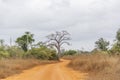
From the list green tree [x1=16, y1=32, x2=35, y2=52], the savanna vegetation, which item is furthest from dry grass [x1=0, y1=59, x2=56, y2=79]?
green tree [x1=16, y1=32, x2=35, y2=52]

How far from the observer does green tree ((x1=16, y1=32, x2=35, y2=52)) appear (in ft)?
287

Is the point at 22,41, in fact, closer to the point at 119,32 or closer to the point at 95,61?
the point at 119,32

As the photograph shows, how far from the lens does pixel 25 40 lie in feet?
294

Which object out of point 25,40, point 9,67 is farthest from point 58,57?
point 9,67

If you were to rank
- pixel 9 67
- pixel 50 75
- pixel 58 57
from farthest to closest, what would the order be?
pixel 58 57, pixel 9 67, pixel 50 75

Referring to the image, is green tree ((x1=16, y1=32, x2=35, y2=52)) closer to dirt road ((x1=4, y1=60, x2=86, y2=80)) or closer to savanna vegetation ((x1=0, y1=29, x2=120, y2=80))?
savanna vegetation ((x1=0, y1=29, x2=120, y2=80))

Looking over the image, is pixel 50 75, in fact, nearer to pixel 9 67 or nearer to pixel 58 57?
pixel 9 67

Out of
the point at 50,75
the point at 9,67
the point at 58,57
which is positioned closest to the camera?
the point at 50,75

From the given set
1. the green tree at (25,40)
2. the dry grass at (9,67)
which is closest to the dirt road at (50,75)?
the dry grass at (9,67)

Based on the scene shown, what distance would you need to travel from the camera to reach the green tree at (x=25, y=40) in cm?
8738

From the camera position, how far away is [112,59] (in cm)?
2925

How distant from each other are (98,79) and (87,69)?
39.0 ft

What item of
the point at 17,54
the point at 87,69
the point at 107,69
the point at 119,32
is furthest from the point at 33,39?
the point at 107,69

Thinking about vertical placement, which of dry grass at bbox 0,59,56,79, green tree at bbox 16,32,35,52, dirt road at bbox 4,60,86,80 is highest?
green tree at bbox 16,32,35,52
